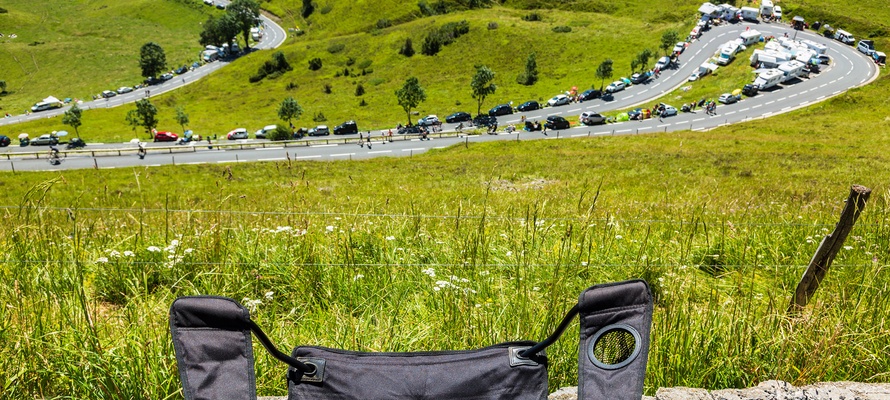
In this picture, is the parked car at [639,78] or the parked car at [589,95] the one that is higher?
the parked car at [639,78]

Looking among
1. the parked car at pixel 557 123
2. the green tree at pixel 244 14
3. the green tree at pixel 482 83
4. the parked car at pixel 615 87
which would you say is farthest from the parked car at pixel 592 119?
the green tree at pixel 244 14

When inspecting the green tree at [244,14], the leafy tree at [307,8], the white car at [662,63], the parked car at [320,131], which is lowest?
the parked car at [320,131]

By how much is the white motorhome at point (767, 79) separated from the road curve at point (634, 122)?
106cm

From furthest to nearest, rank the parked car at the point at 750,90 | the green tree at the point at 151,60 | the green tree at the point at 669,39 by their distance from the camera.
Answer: the green tree at the point at 151,60, the green tree at the point at 669,39, the parked car at the point at 750,90

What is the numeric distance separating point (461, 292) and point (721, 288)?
259cm

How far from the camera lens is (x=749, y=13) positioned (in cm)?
9475

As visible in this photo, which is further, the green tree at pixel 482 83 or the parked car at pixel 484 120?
the green tree at pixel 482 83

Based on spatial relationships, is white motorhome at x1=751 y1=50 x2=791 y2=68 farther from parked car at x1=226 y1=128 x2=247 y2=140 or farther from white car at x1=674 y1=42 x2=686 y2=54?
parked car at x1=226 y1=128 x2=247 y2=140

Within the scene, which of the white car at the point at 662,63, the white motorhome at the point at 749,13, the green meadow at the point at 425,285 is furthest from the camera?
the white motorhome at the point at 749,13

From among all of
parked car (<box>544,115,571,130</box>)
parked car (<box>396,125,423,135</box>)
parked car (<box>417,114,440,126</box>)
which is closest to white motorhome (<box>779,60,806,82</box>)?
parked car (<box>544,115,571,130</box>)

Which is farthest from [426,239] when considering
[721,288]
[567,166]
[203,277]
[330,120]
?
[330,120]

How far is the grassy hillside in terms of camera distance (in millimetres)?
105250

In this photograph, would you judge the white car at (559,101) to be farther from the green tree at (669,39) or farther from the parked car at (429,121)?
the green tree at (669,39)

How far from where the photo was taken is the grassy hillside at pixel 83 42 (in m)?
105
